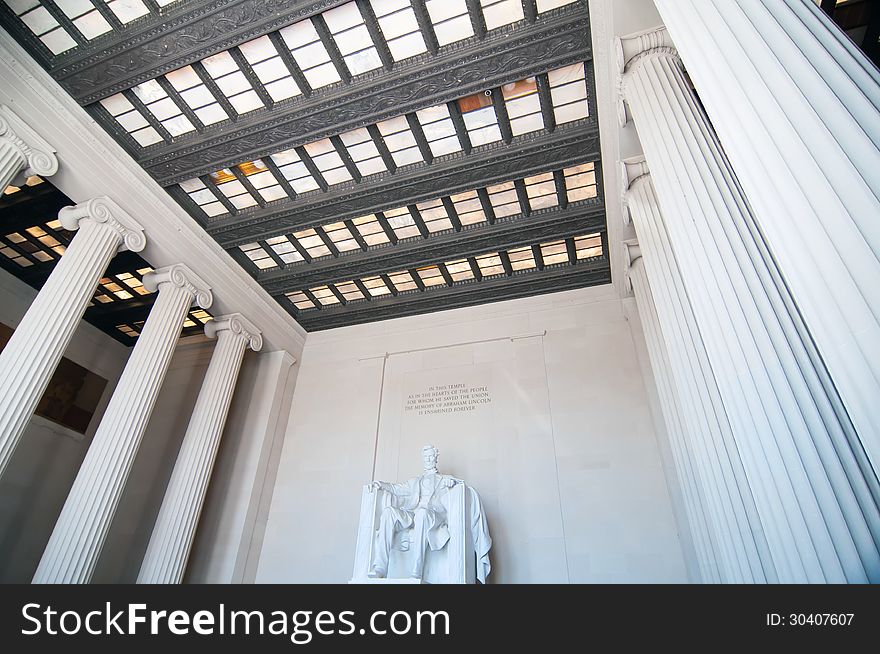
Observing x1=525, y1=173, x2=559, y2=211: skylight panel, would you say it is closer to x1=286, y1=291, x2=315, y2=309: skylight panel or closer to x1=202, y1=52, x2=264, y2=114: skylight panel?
x1=202, y1=52, x2=264, y2=114: skylight panel

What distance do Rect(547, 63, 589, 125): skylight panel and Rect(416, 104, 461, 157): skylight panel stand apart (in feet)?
5.29

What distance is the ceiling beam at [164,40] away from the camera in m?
6.33

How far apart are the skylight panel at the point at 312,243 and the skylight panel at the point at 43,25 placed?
172 inches

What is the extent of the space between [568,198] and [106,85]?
7.54 meters

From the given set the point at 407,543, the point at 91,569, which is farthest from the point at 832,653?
the point at 91,569

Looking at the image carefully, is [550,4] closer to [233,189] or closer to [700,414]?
[700,414]

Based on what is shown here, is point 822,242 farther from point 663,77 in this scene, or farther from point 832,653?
point 663,77

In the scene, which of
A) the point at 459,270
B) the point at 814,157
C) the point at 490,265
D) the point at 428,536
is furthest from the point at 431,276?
the point at 814,157

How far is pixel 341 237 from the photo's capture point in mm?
10039

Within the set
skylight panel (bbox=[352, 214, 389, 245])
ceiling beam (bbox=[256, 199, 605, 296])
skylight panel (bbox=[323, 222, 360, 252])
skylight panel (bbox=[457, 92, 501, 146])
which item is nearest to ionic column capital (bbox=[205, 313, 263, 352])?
ceiling beam (bbox=[256, 199, 605, 296])

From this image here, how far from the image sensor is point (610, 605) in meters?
1.61

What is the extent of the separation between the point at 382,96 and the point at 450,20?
1.43 meters

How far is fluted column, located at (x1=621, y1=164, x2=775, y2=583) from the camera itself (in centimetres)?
447

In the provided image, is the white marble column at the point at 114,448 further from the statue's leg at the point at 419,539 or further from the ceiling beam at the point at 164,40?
the statue's leg at the point at 419,539
